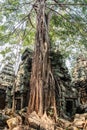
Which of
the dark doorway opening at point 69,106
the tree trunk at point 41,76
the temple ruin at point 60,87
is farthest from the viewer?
the dark doorway opening at point 69,106

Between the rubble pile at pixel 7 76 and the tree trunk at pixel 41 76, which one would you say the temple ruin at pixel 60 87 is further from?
the tree trunk at pixel 41 76

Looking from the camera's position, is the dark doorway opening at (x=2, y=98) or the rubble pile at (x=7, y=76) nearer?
the dark doorway opening at (x=2, y=98)

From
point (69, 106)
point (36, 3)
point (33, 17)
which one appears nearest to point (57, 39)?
point (33, 17)

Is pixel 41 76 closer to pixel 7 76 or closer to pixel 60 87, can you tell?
pixel 60 87

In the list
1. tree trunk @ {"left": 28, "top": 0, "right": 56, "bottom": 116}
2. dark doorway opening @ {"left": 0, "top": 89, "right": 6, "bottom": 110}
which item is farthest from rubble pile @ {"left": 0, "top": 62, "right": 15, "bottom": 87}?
tree trunk @ {"left": 28, "top": 0, "right": 56, "bottom": 116}

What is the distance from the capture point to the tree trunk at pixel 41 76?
7637 mm

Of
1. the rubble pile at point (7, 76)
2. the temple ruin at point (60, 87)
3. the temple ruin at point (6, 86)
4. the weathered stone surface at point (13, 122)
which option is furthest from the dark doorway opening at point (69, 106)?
the weathered stone surface at point (13, 122)

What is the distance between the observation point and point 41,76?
8102 millimetres

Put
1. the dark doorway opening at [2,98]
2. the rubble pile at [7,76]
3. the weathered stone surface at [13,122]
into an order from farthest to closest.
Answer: the rubble pile at [7,76]
the dark doorway opening at [2,98]
the weathered stone surface at [13,122]

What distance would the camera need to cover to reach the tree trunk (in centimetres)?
764

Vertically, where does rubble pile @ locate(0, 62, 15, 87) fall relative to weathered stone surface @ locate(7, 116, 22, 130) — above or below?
above

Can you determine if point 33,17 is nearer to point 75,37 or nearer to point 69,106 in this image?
point 75,37

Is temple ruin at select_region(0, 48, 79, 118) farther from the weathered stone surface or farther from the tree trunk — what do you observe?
the weathered stone surface

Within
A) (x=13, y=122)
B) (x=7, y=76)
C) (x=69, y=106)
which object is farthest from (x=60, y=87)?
(x=13, y=122)
